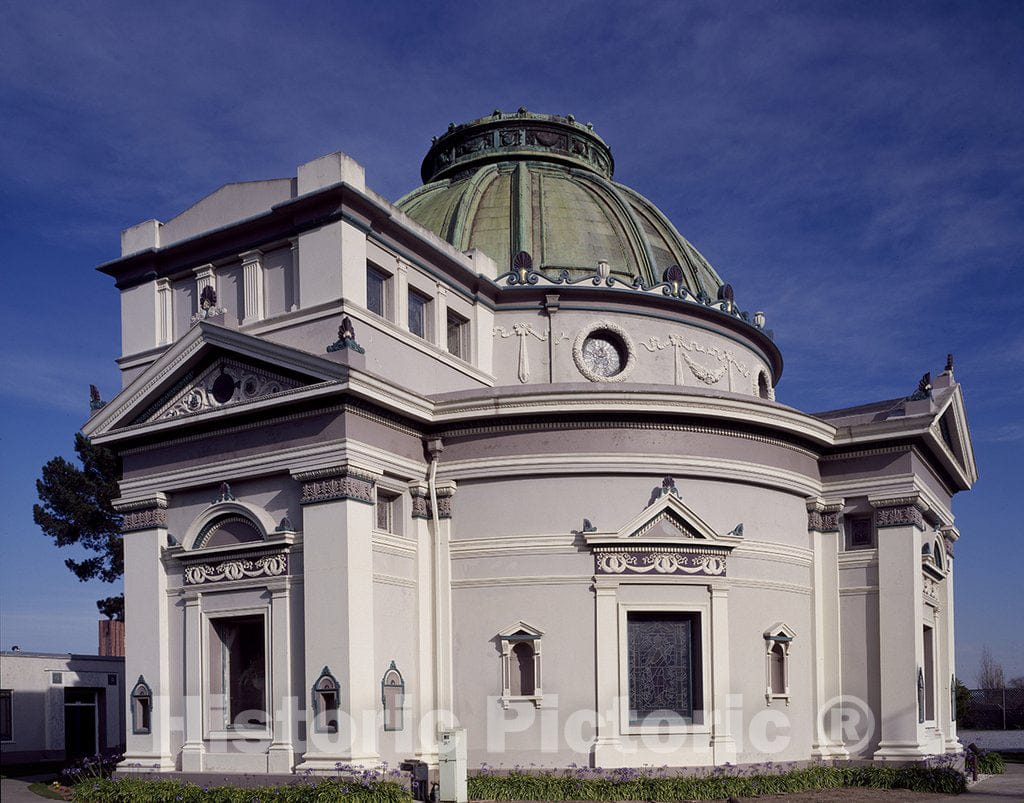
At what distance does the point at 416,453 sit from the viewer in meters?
23.4

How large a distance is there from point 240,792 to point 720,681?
906 centimetres

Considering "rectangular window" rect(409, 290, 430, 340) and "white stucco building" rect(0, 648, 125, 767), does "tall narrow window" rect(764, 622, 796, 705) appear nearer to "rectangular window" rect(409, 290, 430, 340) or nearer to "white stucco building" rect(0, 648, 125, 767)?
"rectangular window" rect(409, 290, 430, 340)

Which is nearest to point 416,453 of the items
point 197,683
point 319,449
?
point 319,449

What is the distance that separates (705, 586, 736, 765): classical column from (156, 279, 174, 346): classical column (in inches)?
502

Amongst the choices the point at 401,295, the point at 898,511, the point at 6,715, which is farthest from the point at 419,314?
the point at 6,715

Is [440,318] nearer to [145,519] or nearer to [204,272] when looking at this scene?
[204,272]

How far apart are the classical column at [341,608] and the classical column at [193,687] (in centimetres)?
271

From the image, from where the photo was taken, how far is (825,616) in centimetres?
2527

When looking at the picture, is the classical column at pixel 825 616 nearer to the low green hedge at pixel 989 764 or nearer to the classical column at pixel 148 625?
the low green hedge at pixel 989 764

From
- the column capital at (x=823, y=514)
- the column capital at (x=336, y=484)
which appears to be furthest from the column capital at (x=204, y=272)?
the column capital at (x=823, y=514)

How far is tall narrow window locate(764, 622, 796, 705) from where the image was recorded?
2365 cm

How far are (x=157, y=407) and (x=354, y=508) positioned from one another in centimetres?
546

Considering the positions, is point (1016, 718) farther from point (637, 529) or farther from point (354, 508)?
point (354, 508)

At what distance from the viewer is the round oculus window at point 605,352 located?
94.4 ft
